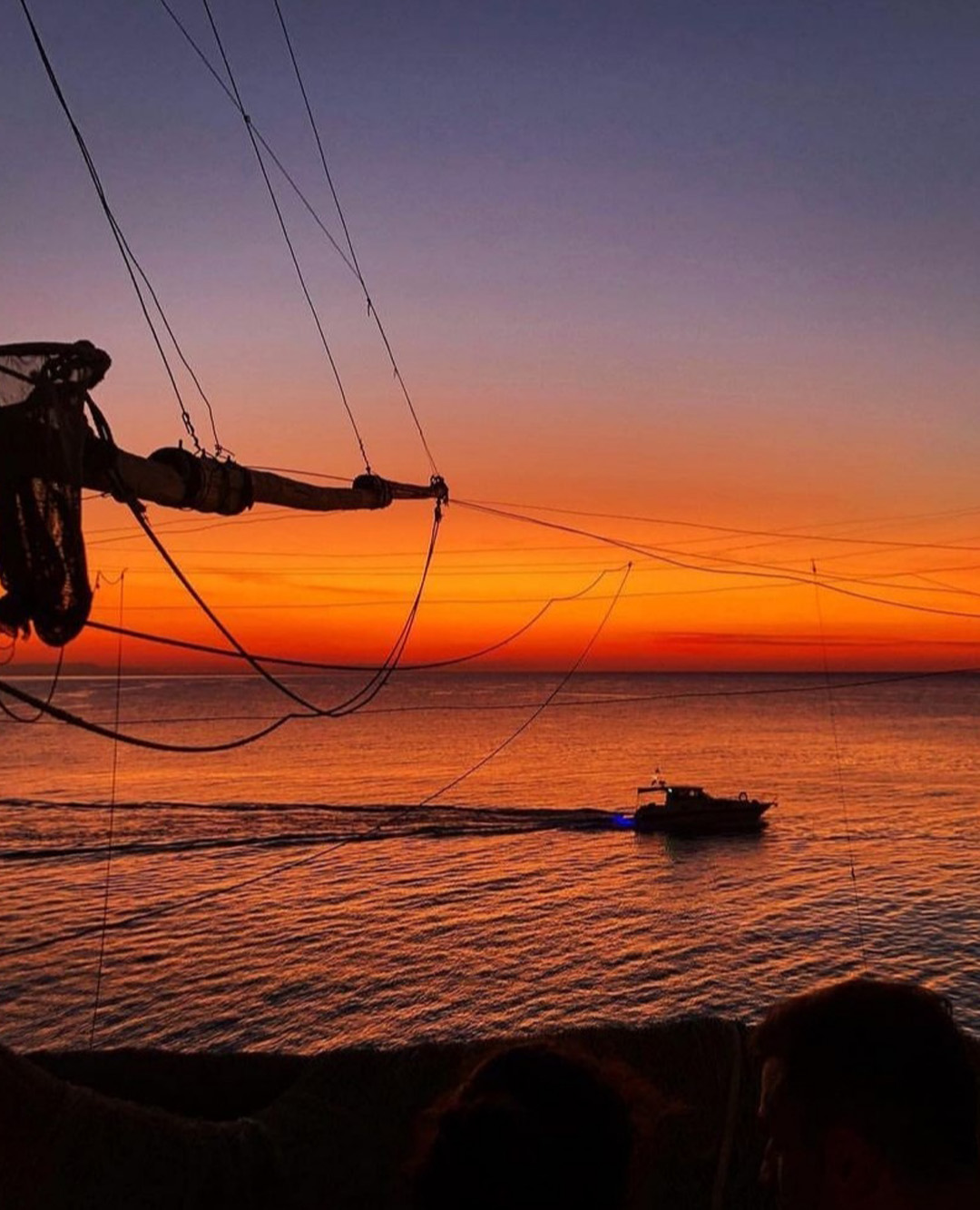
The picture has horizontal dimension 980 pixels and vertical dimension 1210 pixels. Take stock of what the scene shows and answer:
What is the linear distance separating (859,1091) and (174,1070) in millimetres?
4345

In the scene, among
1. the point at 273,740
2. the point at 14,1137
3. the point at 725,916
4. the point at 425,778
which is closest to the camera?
the point at 14,1137

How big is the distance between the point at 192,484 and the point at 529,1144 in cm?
736

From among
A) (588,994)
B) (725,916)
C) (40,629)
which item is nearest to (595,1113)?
(40,629)

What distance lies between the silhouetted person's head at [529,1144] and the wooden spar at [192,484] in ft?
18.6

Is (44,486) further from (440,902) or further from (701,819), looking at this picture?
(701,819)

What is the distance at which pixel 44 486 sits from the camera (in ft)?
19.1

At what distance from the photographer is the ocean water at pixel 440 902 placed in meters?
28.4

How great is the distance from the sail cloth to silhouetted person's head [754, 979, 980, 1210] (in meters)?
5.25

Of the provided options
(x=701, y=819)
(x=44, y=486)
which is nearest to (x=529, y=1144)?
(x=44, y=486)

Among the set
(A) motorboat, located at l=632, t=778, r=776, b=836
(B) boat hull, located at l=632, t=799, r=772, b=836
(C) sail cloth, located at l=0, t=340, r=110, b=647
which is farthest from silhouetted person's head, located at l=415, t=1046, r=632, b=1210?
(B) boat hull, located at l=632, t=799, r=772, b=836

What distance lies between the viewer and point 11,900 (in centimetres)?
4169

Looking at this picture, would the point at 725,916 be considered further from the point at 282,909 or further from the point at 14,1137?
the point at 14,1137

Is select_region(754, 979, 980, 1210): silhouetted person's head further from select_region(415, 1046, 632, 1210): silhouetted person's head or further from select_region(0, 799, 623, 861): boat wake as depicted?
select_region(0, 799, 623, 861): boat wake

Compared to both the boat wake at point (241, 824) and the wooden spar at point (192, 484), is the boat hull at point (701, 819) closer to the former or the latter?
the boat wake at point (241, 824)
